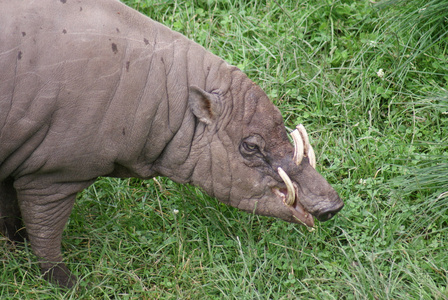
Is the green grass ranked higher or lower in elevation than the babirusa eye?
lower

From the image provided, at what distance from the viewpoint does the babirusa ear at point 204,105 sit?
179 inches

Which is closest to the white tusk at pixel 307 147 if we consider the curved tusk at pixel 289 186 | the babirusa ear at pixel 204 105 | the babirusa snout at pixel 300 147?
the babirusa snout at pixel 300 147

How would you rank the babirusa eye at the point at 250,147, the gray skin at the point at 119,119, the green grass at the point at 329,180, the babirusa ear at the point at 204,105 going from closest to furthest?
the gray skin at the point at 119,119 < the babirusa ear at the point at 204,105 < the babirusa eye at the point at 250,147 < the green grass at the point at 329,180

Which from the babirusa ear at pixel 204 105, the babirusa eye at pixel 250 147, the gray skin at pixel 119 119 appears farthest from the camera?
the babirusa eye at pixel 250 147

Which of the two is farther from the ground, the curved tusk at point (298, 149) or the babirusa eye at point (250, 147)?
the curved tusk at point (298, 149)

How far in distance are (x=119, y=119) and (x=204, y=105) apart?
0.59 meters

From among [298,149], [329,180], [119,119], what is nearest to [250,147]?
[298,149]

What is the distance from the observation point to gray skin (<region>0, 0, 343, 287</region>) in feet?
14.0

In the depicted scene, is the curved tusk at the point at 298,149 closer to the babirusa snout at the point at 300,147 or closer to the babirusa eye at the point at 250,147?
the babirusa snout at the point at 300,147

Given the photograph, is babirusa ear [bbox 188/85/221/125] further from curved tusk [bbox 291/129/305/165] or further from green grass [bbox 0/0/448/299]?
green grass [bbox 0/0/448/299]

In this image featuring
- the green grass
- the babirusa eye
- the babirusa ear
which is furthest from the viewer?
the green grass

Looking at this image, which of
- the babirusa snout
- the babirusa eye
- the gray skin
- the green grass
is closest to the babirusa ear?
the gray skin

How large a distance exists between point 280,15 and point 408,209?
2.61m

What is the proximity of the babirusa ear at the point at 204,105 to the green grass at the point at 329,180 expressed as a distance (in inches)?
39.2
